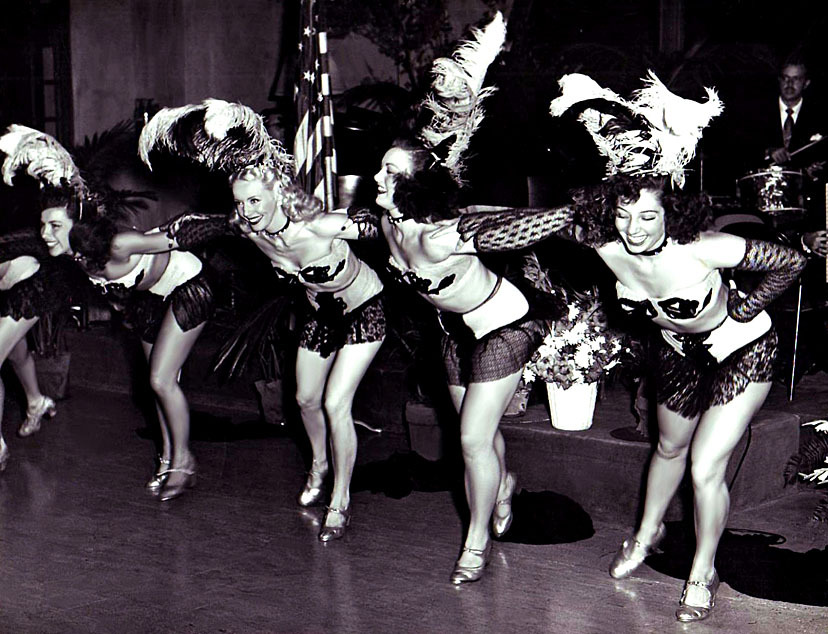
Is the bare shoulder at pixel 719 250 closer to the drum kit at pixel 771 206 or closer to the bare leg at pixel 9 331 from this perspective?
the drum kit at pixel 771 206

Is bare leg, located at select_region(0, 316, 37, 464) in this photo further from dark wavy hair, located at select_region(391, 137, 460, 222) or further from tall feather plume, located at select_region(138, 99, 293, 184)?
dark wavy hair, located at select_region(391, 137, 460, 222)

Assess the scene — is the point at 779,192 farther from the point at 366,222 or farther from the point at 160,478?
the point at 160,478

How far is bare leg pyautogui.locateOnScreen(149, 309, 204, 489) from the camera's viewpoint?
21.8 ft

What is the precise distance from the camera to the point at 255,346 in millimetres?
8297

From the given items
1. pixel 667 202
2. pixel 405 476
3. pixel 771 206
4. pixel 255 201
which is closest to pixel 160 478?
pixel 405 476

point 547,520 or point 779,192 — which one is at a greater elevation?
point 779,192

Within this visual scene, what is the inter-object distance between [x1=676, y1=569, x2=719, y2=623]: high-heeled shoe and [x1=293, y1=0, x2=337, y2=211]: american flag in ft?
11.7

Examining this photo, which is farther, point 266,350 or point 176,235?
point 266,350

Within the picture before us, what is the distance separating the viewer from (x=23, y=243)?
686cm

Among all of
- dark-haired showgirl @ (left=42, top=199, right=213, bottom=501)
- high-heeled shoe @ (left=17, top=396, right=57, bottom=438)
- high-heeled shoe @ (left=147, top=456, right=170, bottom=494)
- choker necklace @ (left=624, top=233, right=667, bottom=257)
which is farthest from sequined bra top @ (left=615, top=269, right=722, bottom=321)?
high-heeled shoe @ (left=17, top=396, right=57, bottom=438)

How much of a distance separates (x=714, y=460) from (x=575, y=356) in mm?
1737

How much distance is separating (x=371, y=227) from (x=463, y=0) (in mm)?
5724

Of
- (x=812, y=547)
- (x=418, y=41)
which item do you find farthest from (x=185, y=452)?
(x=418, y=41)

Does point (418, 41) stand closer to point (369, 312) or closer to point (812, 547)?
point (369, 312)
